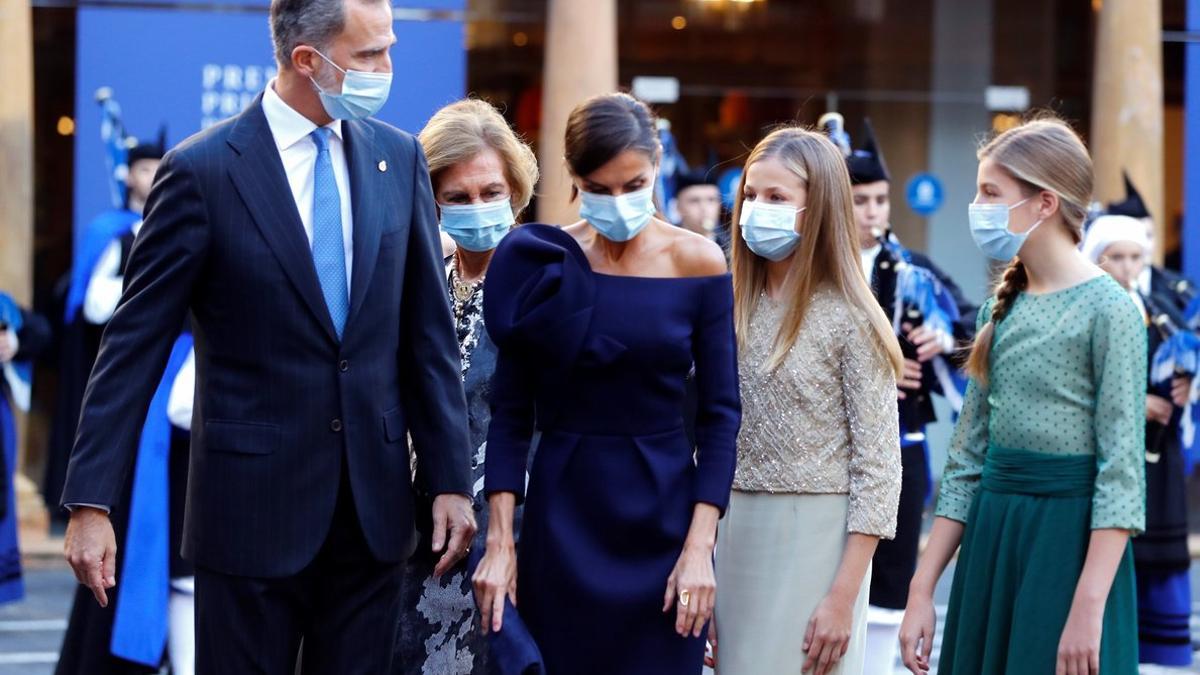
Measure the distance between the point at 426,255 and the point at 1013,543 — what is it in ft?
4.75

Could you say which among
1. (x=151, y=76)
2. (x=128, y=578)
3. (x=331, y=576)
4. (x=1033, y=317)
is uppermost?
(x=151, y=76)

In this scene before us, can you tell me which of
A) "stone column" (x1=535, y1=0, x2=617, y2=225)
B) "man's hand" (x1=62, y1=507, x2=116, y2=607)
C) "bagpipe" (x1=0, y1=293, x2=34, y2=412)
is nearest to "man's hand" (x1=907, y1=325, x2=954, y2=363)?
"man's hand" (x1=62, y1=507, x2=116, y2=607)

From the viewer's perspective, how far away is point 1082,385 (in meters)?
4.05

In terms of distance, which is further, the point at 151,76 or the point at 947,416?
the point at 947,416

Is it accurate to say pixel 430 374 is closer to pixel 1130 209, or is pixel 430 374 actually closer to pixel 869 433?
pixel 869 433

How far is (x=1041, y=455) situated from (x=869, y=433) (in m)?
0.40

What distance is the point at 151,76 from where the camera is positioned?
1223 centimetres

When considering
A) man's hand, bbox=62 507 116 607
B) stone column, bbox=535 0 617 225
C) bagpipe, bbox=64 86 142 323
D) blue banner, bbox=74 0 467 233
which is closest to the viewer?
man's hand, bbox=62 507 116 607

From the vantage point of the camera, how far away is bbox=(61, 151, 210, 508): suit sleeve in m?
3.71

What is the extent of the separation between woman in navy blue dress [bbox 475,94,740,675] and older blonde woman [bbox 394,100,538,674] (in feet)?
2.11

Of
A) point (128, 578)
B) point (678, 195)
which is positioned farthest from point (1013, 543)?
point (678, 195)

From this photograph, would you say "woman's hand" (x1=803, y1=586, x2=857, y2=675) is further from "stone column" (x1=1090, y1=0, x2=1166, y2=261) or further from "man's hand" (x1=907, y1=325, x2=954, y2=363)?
"stone column" (x1=1090, y1=0, x2=1166, y2=261)

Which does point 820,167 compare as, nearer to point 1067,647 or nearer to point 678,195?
point 1067,647

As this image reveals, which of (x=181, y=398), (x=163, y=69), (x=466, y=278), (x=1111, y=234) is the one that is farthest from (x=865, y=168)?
(x=163, y=69)
